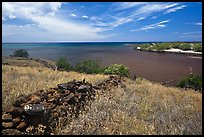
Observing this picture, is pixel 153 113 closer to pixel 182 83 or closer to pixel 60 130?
pixel 60 130

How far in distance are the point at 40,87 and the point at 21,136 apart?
3.06 metres

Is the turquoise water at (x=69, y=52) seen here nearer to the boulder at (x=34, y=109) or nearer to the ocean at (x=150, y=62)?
the ocean at (x=150, y=62)

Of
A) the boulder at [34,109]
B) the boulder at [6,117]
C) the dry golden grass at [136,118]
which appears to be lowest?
the dry golden grass at [136,118]

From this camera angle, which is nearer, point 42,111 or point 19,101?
point 42,111

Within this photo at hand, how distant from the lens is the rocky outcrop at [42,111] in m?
4.27

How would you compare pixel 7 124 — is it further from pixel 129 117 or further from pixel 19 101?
pixel 129 117

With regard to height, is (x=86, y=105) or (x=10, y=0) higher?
(x=10, y=0)

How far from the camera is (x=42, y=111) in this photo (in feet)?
14.9

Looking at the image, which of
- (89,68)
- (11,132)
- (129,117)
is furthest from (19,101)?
(89,68)

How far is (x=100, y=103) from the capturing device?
5.72 m

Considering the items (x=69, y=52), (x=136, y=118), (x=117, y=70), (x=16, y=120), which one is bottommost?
(x=69, y=52)

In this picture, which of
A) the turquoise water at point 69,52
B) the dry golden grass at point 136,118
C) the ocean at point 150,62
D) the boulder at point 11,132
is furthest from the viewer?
the turquoise water at point 69,52

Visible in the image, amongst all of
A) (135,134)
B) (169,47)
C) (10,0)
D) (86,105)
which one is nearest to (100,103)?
(86,105)

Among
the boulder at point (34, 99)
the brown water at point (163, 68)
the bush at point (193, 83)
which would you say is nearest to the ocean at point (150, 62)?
the brown water at point (163, 68)
